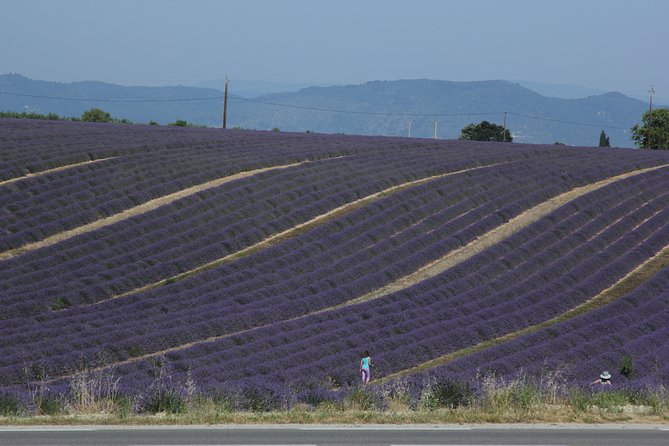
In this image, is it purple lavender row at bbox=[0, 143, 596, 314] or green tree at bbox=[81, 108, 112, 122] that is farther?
green tree at bbox=[81, 108, 112, 122]

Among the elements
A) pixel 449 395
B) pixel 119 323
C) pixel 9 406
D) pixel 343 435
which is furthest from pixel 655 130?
pixel 9 406

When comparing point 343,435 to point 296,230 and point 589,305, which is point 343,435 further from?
point 296,230

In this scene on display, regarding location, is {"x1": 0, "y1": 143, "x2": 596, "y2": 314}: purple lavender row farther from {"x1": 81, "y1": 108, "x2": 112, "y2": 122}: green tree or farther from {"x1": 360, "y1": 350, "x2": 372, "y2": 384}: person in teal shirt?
{"x1": 81, "y1": 108, "x2": 112, "y2": 122}: green tree

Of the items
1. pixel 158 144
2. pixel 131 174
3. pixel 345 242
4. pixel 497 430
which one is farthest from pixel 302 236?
pixel 497 430

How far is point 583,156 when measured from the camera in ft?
174

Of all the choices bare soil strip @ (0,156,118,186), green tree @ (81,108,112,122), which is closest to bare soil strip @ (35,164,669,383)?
bare soil strip @ (0,156,118,186)

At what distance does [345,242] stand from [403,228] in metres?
3.16

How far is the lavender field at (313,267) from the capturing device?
21.0 metres

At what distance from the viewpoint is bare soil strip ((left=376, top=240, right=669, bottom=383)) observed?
22.2 metres

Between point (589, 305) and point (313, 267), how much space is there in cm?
798

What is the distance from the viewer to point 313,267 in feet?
98.4

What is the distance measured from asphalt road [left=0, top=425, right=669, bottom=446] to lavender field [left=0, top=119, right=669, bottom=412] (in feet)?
6.51

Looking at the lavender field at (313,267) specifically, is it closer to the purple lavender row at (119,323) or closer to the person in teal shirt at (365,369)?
the purple lavender row at (119,323)

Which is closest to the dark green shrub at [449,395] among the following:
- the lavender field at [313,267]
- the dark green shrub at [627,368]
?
the lavender field at [313,267]
